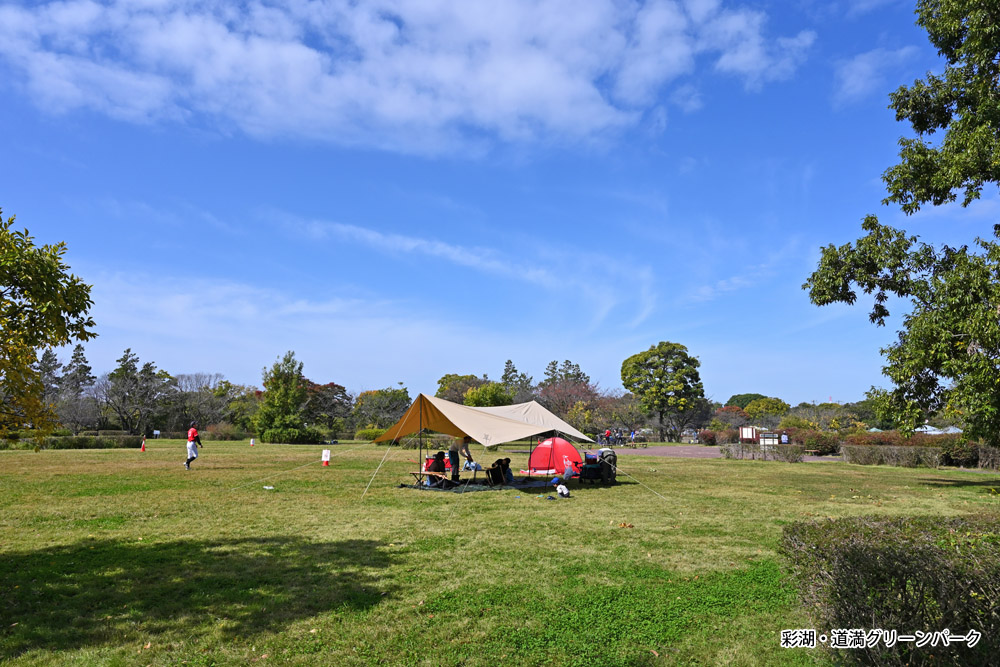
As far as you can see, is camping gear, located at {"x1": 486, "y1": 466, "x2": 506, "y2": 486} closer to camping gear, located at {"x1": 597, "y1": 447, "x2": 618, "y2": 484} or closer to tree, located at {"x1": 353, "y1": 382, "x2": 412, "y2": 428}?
camping gear, located at {"x1": 597, "y1": 447, "x2": 618, "y2": 484}

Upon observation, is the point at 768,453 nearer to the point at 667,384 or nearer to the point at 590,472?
the point at 590,472

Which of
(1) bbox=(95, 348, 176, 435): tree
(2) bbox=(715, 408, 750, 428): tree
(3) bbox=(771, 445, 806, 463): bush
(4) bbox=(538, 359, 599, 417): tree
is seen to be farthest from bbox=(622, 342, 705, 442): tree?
(1) bbox=(95, 348, 176, 435): tree

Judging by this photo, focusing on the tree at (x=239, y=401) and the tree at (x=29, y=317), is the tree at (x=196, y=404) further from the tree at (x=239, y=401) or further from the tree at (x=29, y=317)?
the tree at (x=29, y=317)

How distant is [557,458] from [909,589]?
13.0 m

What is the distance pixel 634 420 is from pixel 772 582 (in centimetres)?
4375

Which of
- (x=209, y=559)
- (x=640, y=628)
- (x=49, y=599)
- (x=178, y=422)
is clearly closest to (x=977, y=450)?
(x=640, y=628)

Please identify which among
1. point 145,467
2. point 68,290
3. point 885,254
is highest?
point 885,254

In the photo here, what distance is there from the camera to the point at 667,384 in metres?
49.1

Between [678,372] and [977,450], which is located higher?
[678,372]

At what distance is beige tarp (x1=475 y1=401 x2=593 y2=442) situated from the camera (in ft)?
49.6

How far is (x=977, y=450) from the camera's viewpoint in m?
21.5

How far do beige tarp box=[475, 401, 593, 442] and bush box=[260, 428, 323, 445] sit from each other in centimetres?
2316

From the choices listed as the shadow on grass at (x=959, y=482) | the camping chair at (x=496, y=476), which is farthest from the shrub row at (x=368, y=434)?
the shadow on grass at (x=959, y=482)

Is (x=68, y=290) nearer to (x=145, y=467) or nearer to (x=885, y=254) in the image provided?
(x=145, y=467)
